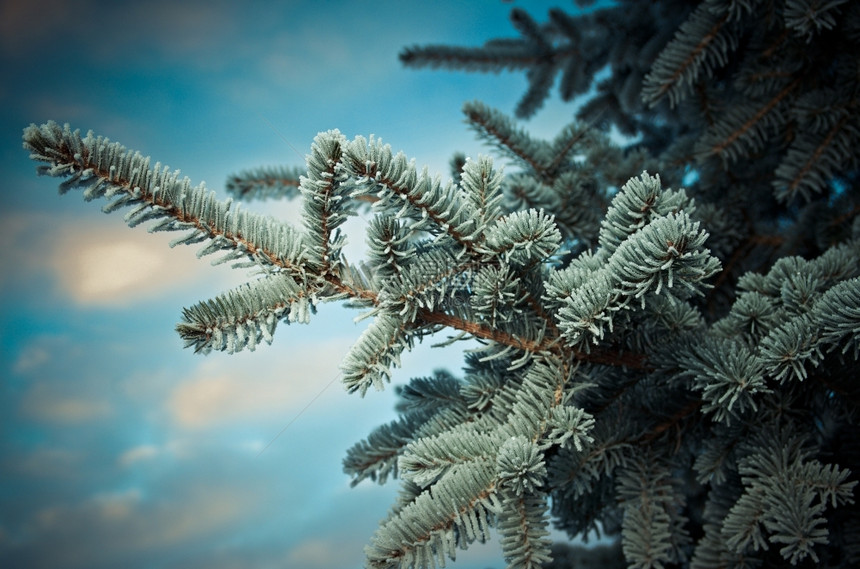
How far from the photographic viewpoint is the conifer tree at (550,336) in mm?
601

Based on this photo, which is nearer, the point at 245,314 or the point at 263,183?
the point at 245,314

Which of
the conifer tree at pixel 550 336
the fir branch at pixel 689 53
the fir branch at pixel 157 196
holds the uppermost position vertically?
the fir branch at pixel 689 53

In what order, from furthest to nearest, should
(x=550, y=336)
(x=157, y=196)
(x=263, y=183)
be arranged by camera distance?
1. (x=263, y=183)
2. (x=550, y=336)
3. (x=157, y=196)

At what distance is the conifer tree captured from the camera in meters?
0.60

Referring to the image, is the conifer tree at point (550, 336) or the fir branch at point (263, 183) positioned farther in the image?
the fir branch at point (263, 183)

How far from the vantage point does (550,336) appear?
745mm

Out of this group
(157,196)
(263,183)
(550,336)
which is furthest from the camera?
(263,183)

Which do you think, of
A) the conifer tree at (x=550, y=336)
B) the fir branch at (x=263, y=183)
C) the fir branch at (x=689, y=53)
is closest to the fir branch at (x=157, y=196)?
the conifer tree at (x=550, y=336)

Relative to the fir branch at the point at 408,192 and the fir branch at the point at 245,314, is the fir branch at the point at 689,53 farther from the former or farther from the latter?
the fir branch at the point at 245,314

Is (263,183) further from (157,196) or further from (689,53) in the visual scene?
(689,53)

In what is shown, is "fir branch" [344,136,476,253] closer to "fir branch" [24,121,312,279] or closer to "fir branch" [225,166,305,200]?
"fir branch" [24,121,312,279]

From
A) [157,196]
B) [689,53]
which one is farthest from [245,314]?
[689,53]

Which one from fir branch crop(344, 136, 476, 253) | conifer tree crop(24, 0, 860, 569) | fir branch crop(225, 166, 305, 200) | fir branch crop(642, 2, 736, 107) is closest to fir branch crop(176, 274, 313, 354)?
conifer tree crop(24, 0, 860, 569)

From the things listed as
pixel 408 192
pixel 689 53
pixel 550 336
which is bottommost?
pixel 550 336
